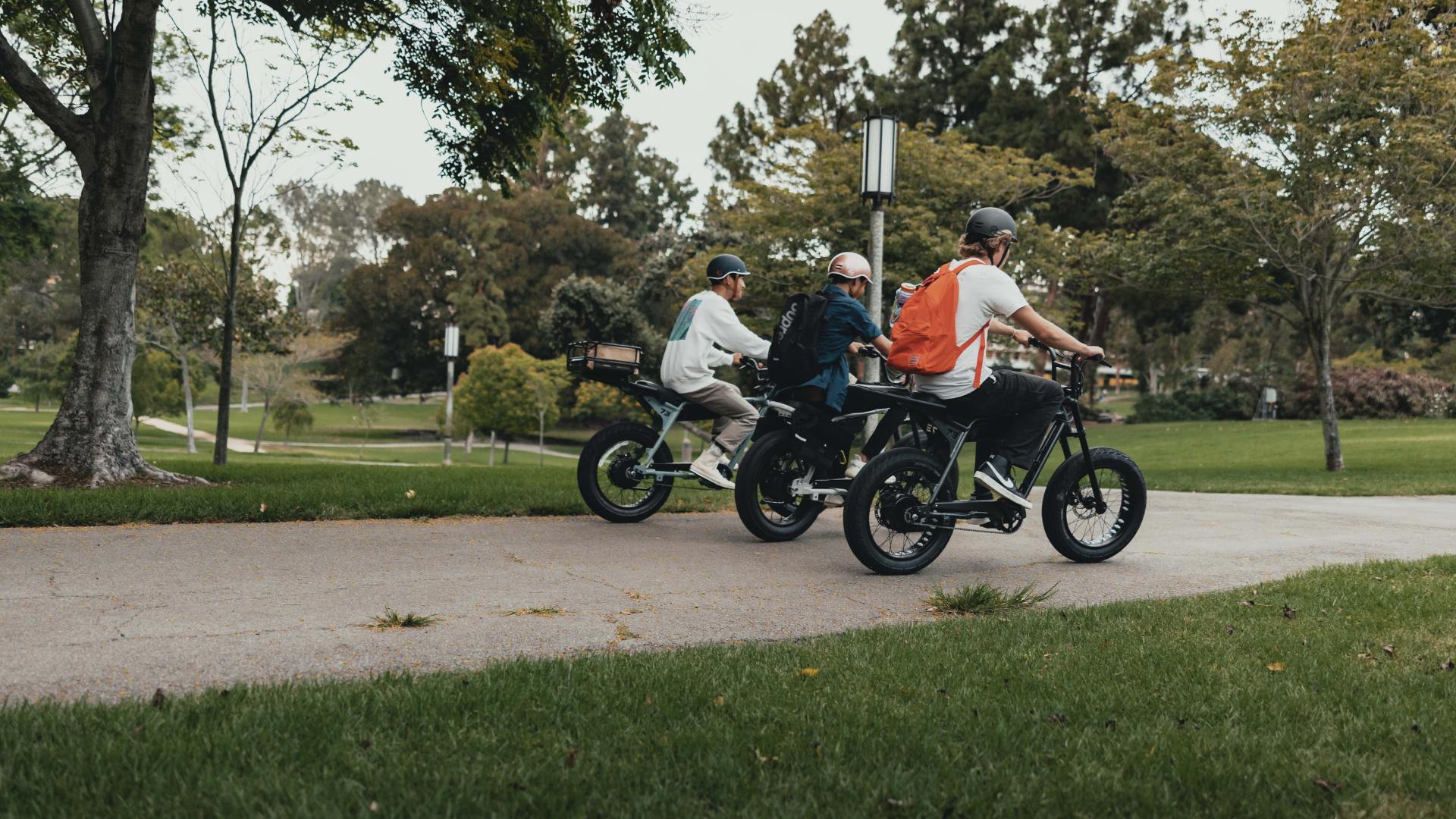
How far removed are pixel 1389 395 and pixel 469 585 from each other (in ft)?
133

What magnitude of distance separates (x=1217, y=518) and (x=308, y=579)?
24.2 feet

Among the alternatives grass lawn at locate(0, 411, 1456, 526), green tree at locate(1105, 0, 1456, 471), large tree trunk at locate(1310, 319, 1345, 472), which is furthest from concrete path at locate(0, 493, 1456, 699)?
large tree trunk at locate(1310, 319, 1345, 472)

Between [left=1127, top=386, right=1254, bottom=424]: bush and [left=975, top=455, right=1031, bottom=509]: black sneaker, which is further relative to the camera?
[left=1127, top=386, right=1254, bottom=424]: bush

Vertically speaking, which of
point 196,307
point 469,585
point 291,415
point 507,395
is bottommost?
point 291,415

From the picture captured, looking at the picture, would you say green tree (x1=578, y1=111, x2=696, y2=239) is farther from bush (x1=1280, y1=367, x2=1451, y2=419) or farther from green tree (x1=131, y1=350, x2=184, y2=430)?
bush (x1=1280, y1=367, x2=1451, y2=419)

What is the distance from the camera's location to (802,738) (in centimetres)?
289

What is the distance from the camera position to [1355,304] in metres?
49.2

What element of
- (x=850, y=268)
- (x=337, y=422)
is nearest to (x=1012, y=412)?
(x=850, y=268)

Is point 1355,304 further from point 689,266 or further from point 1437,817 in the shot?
point 1437,817

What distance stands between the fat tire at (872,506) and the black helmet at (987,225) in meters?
1.26

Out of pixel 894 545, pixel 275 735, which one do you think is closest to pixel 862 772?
pixel 275 735

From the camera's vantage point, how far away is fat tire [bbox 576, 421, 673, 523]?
7348mm

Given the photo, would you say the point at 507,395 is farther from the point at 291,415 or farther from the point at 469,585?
the point at 469,585

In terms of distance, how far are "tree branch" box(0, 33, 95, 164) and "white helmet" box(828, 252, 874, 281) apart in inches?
291
